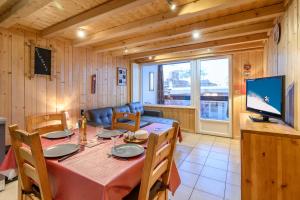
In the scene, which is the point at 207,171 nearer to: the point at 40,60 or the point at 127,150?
the point at 127,150

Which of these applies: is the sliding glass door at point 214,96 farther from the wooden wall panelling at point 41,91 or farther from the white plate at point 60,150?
the white plate at point 60,150

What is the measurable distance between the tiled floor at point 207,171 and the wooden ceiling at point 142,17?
7.45ft

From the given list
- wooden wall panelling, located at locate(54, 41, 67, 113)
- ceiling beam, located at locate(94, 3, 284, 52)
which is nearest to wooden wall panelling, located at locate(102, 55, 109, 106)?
ceiling beam, located at locate(94, 3, 284, 52)

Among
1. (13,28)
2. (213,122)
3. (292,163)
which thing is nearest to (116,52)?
(13,28)

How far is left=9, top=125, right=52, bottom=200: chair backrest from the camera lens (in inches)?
41.7

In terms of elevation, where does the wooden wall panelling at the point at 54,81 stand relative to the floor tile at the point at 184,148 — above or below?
above

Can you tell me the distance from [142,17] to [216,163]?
2748 mm

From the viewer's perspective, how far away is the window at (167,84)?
5.07m

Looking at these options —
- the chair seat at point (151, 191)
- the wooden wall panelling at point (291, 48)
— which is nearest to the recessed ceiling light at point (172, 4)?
the wooden wall panelling at point (291, 48)

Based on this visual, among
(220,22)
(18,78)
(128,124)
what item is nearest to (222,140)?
(220,22)

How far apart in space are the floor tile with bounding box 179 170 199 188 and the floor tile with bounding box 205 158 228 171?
51cm

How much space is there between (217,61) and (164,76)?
1.70m

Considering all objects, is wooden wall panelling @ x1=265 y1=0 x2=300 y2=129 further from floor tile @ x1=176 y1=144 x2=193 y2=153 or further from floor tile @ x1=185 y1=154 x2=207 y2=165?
floor tile @ x1=176 y1=144 x2=193 y2=153

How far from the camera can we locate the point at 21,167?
127cm
